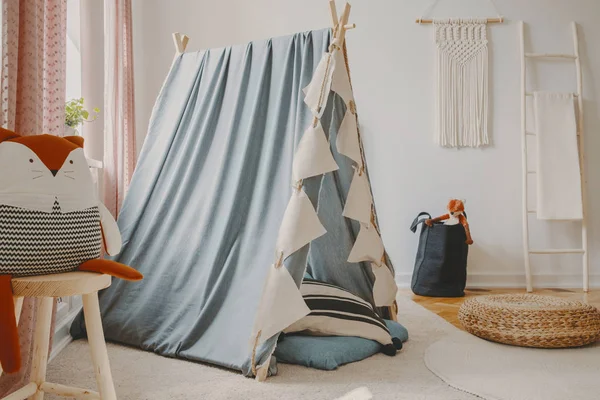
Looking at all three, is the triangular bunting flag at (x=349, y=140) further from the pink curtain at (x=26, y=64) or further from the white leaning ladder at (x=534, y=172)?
the white leaning ladder at (x=534, y=172)

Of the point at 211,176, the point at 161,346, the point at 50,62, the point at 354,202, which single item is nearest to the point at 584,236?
the point at 354,202

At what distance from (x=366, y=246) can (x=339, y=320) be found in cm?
28

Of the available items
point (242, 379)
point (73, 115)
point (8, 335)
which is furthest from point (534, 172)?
point (8, 335)

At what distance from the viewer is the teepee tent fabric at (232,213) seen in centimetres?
171

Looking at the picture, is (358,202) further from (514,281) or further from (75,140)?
(514,281)

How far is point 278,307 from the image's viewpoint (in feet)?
5.32

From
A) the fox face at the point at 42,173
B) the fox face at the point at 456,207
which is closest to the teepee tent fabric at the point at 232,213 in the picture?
the fox face at the point at 42,173

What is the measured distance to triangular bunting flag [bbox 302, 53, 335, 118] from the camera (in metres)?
1.76

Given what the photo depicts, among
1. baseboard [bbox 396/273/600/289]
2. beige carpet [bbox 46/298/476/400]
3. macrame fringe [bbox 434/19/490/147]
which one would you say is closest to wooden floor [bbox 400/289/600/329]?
baseboard [bbox 396/273/600/289]

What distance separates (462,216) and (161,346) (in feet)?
7.04

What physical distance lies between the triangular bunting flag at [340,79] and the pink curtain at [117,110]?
136 centimetres

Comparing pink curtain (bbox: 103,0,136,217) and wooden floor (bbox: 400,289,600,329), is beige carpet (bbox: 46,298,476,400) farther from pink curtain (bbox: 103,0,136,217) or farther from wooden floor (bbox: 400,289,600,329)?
Result: pink curtain (bbox: 103,0,136,217)

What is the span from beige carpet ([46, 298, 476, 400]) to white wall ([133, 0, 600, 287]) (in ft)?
5.92

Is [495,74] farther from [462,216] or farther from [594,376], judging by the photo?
[594,376]
